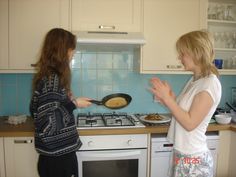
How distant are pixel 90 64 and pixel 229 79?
1.44 metres

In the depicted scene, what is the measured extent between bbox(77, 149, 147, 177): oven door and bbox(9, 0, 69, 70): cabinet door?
859 mm

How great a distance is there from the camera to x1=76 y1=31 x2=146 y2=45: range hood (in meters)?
1.89

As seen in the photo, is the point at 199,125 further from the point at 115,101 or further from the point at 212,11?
the point at 212,11

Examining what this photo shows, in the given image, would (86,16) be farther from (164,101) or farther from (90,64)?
(164,101)

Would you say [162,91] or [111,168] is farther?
[111,168]

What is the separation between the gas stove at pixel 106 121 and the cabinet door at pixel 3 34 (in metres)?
0.75

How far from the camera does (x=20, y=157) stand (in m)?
1.90

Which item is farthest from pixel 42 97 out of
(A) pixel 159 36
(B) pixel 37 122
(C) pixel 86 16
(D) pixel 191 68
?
(A) pixel 159 36

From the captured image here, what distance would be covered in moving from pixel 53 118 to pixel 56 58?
324 mm

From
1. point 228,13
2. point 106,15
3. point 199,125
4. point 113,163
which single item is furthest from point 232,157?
point 106,15

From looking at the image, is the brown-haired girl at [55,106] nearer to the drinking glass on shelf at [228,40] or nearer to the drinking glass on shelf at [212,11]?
the drinking glass on shelf at [212,11]

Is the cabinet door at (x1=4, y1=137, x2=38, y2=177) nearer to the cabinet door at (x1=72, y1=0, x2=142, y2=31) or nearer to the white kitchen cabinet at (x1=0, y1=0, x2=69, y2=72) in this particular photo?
the white kitchen cabinet at (x1=0, y1=0, x2=69, y2=72)

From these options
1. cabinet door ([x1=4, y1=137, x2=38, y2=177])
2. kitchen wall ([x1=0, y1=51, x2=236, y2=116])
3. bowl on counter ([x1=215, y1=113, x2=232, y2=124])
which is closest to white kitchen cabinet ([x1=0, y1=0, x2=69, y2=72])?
kitchen wall ([x1=0, y1=51, x2=236, y2=116])

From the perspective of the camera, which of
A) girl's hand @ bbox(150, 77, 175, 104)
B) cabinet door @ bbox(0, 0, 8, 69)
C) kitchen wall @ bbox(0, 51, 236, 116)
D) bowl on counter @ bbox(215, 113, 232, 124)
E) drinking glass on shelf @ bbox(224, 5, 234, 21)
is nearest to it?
girl's hand @ bbox(150, 77, 175, 104)
